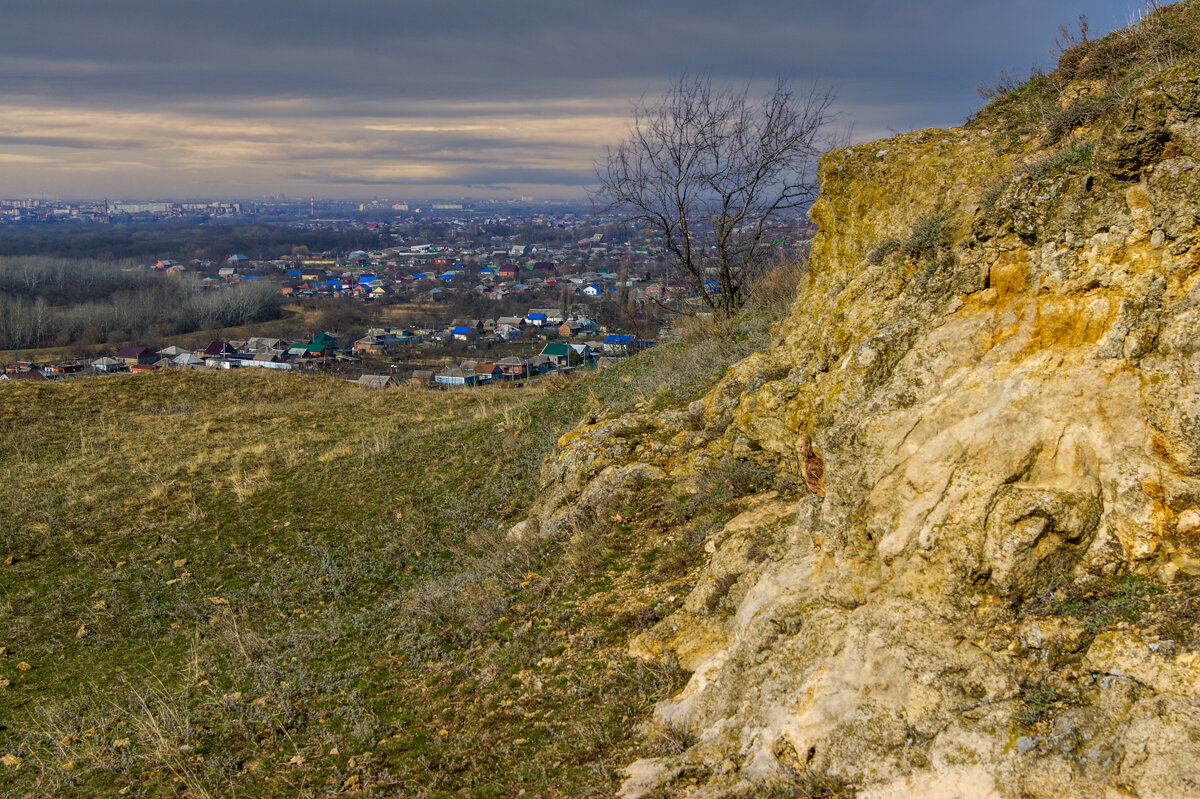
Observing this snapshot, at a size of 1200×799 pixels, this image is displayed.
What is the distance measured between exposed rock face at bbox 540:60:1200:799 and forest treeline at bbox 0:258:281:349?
85.6 m

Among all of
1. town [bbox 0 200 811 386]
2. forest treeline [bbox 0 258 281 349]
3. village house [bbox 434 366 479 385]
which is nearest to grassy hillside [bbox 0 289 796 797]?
town [bbox 0 200 811 386]

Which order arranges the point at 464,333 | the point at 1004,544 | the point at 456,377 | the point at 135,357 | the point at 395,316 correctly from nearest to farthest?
the point at 1004,544 < the point at 456,377 < the point at 135,357 < the point at 464,333 < the point at 395,316

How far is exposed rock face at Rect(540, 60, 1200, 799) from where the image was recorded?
10.1 ft

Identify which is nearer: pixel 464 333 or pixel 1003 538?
pixel 1003 538

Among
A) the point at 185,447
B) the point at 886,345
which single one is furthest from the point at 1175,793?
the point at 185,447

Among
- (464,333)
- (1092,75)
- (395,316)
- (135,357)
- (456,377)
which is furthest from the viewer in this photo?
(395,316)

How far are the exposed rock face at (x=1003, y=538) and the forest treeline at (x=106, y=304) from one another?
8564 cm

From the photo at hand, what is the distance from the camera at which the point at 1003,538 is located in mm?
3568

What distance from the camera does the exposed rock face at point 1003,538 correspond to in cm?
309

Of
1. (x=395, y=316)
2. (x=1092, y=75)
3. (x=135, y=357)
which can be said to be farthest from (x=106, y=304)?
(x=1092, y=75)

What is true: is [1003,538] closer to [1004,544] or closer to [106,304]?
[1004,544]

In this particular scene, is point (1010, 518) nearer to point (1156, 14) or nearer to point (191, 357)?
point (1156, 14)

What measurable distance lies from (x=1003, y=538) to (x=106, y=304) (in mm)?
104401

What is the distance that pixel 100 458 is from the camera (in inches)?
568
